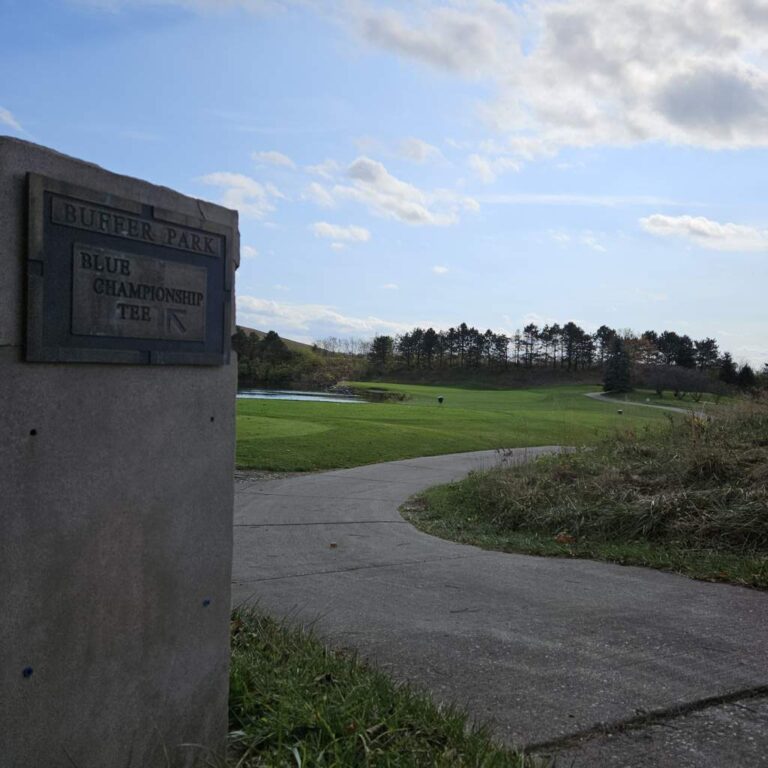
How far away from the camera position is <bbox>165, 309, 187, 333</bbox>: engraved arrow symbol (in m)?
3.06

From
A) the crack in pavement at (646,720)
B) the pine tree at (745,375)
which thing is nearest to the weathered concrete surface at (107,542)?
the crack in pavement at (646,720)

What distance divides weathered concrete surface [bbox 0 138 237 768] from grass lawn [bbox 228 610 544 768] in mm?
251

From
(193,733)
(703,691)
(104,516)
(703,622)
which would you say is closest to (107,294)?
(104,516)

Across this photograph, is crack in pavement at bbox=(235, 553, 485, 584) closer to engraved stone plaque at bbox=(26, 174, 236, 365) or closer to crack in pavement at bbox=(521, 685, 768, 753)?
crack in pavement at bbox=(521, 685, 768, 753)

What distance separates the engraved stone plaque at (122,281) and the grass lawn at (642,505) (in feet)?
16.9

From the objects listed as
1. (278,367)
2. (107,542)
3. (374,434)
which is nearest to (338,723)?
(107,542)

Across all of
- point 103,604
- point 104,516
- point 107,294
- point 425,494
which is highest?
point 107,294

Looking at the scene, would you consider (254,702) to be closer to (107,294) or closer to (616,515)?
(107,294)

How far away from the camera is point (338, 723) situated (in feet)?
10.8

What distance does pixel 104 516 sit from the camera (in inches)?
110

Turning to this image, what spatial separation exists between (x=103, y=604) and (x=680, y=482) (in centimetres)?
781

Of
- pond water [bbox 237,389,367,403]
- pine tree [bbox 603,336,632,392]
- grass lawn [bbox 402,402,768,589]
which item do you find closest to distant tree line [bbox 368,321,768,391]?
pine tree [bbox 603,336,632,392]

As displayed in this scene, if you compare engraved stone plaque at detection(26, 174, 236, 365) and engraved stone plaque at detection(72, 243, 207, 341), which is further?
engraved stone plaque at detection(72, 243, 207, 341)

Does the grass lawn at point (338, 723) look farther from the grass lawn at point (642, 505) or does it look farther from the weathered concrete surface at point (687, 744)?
the grass lawn at point (642, 505)
